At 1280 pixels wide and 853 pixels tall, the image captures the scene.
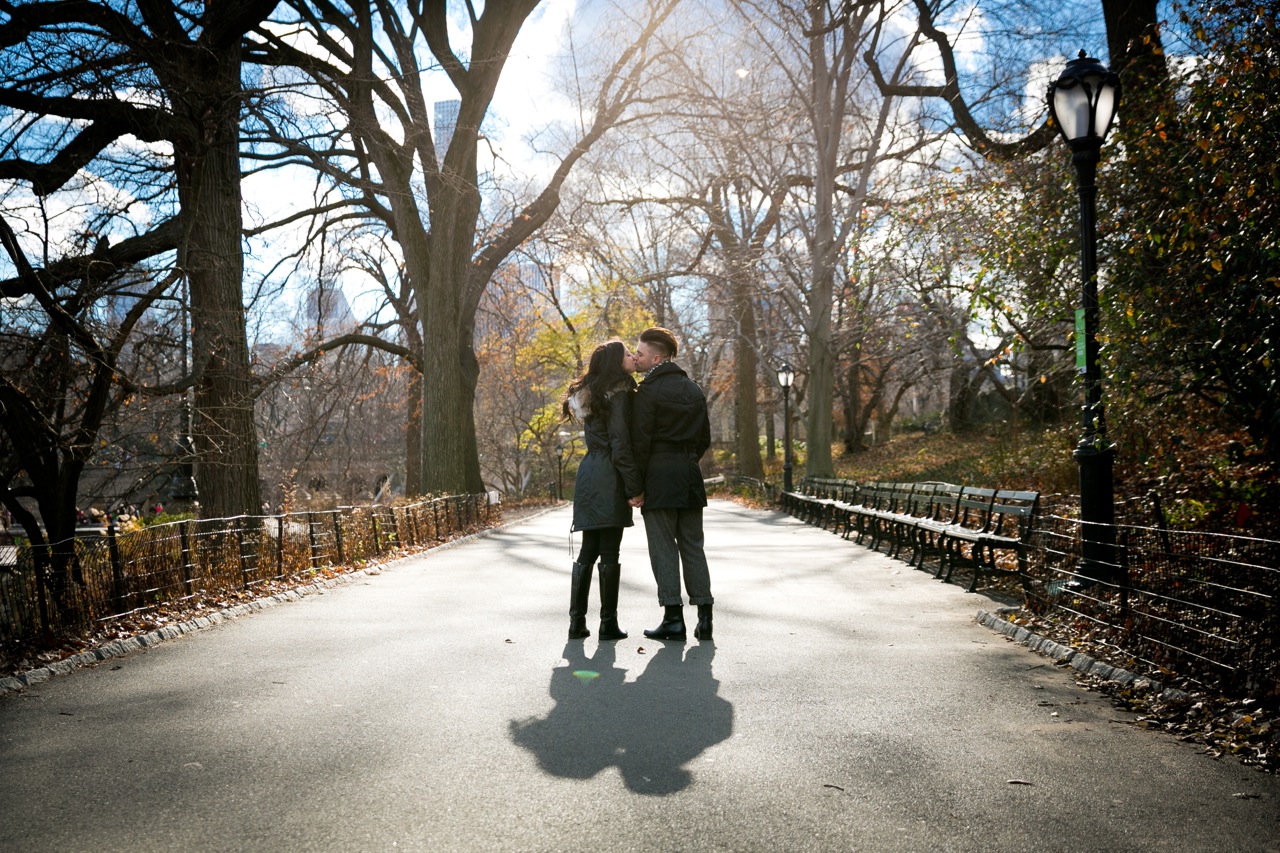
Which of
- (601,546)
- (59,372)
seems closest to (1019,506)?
(601,546)

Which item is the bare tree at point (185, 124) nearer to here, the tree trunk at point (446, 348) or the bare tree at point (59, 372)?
the bare tree at point (59, 372)

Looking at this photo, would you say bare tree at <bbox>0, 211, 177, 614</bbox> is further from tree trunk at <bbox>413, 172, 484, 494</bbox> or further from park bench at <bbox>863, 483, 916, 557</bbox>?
tree trunk at <bbox>413, 172, 484, 494</bbox>

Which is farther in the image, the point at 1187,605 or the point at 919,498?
the point at 919,498

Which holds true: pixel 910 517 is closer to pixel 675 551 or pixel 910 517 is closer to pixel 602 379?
pixel 675 551

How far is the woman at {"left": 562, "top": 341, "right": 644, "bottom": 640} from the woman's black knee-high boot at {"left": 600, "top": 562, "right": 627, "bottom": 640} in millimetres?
10

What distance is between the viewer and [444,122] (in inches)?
930

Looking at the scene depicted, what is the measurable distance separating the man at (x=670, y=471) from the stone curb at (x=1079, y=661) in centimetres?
215

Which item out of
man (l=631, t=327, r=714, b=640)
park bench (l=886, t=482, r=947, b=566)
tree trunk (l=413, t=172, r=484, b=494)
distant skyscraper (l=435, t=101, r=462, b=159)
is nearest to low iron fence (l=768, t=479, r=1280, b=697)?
man (l=631, t=327, r=714, b=640)

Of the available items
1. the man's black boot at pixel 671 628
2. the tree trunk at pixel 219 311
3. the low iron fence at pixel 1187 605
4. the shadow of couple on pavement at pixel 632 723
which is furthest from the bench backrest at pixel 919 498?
the tree trunk at pixel 219 311

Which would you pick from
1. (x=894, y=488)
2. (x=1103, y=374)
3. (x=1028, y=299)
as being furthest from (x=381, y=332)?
(x=1103, y=374)

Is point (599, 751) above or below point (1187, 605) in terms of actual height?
below

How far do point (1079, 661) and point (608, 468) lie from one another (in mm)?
3101

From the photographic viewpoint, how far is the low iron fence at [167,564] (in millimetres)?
6922

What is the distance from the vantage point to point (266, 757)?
431 cm
